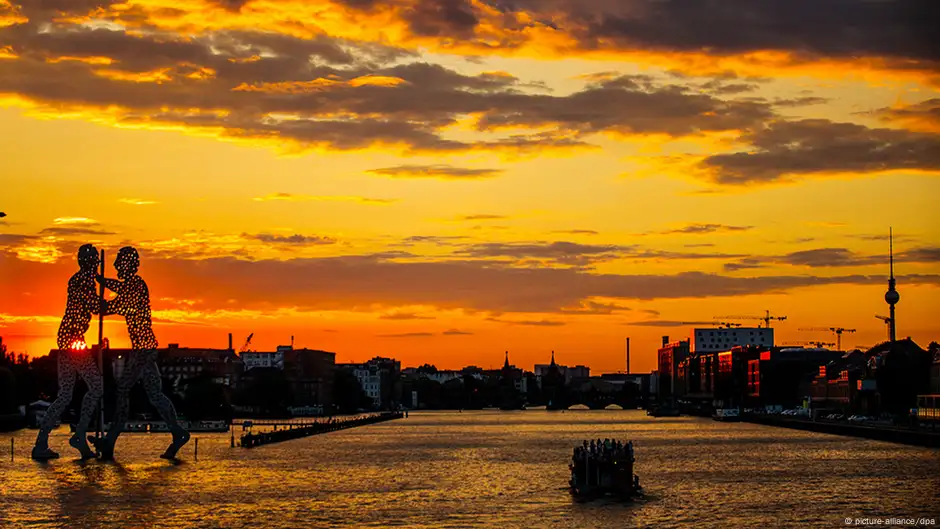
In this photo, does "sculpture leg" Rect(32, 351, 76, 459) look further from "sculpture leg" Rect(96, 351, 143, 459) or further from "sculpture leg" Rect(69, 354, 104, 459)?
"sculpture leg" Rect(96, 351, 143, 459)

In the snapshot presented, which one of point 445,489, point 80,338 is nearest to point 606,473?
point 445,489

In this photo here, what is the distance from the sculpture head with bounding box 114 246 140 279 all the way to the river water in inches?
539

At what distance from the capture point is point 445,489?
89250mm

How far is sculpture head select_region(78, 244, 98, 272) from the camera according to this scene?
98.4m

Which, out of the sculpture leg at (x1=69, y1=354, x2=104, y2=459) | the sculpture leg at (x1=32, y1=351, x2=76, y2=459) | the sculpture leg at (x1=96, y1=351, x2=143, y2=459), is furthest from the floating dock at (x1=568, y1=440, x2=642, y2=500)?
the sculpture leg at (x1=32, y1=351, x2=76, y2=459)

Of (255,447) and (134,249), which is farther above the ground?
(134,249)

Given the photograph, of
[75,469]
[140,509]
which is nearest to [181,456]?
[75,469]

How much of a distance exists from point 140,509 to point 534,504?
20736mm

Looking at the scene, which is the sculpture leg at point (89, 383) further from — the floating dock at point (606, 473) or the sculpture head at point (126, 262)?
the floating dock at point (606, 473)

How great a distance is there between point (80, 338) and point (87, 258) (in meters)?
5.48

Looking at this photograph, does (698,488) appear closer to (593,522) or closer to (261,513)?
(593,522)

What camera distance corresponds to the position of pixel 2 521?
228 ft

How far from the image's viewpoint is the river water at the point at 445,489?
233 ft

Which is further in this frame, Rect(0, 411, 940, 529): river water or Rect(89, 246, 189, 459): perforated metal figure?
Rect(89, 246, 189, 459): perforated metal figure
